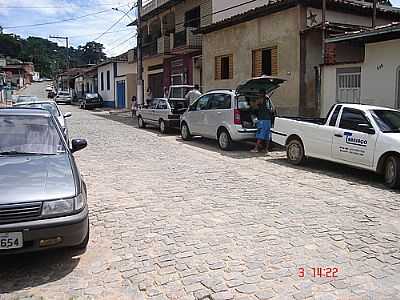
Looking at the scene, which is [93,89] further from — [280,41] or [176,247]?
[176,247]

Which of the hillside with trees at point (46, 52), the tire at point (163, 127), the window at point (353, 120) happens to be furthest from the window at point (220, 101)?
the hillside with trees at point (46, 52)

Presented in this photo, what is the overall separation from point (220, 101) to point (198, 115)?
1469 millimetres

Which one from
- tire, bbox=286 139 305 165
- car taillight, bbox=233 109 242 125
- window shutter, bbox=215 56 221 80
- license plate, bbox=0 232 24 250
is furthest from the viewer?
window shutter, bbox=215 56 221 80

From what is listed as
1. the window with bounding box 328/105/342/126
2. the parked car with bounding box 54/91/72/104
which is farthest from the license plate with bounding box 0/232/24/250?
the parked car with bounding box 54/91/72/104

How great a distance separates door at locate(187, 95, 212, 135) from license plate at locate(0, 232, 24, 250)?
10.4m

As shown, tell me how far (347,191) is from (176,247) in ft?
13.3

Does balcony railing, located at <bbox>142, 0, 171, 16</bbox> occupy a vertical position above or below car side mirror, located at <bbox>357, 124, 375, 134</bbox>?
above

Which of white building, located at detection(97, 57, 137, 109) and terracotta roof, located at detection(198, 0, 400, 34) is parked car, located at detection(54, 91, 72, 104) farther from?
terracotta roof, located at detection(198, 0, 400, 34)

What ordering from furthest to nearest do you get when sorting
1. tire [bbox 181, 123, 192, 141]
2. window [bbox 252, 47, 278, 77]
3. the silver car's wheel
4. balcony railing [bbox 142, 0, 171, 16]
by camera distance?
1. balcony railing [bbox 142, 0, 171, 16]
2. window [bbox 252, 47, 278, 77]
3. tire [bbox 181, 123, 192, 141]
4. the silver car's wheel

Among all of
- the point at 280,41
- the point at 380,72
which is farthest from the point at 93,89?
the point at 380,72

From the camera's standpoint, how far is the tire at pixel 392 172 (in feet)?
25.0

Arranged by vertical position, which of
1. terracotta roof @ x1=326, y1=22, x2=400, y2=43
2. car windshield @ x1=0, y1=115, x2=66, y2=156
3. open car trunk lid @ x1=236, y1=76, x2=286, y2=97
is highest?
terracotta roof @ x1=326, y1=22, x2=400, y2=43

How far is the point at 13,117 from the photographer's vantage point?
571 cm

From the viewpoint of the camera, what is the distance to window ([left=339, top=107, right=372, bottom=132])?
8.57 m
